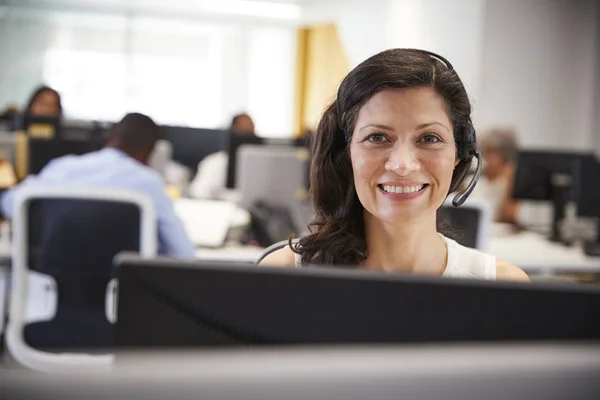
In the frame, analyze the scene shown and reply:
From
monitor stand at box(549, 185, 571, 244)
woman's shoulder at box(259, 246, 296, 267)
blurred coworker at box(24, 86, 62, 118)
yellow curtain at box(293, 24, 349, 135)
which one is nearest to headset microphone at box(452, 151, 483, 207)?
woman's shoulder at box(259, 246, 296, 267)

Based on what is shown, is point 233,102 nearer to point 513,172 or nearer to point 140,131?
point 513,172

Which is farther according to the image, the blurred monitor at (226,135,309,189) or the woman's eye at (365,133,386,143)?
the blurred monitor at (226,135,309,189)

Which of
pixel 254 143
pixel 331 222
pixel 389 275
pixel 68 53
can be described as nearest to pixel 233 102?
pixel 68 53

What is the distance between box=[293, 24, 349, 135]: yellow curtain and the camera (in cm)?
994

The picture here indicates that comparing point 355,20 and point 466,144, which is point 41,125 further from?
point 355,20

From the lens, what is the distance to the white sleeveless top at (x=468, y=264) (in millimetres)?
1356

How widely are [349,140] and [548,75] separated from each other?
6248 millimetres

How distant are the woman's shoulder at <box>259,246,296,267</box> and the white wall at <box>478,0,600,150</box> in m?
5.76

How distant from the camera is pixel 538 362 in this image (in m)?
0.40

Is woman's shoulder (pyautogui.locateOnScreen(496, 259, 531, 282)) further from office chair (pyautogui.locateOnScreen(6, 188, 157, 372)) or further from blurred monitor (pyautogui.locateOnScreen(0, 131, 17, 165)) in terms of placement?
blurred monitor (pyautogui.locateOnScreen(0, 131, 17, 165))

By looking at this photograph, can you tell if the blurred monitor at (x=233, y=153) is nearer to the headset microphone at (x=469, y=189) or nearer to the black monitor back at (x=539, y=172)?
the black monitor back at (x=539, y=172)

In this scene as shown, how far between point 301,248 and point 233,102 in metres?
9.14

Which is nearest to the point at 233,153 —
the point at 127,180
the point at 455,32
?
the point at 127,180

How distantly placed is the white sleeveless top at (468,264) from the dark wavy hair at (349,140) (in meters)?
0.08
